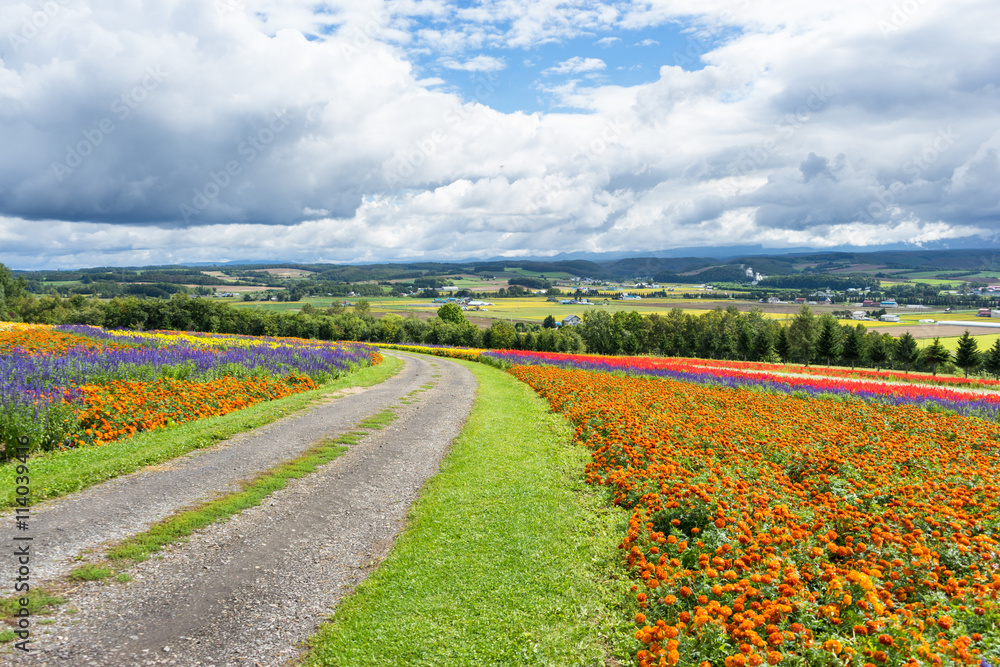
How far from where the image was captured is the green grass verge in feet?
28.2

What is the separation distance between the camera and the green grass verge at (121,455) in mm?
8602

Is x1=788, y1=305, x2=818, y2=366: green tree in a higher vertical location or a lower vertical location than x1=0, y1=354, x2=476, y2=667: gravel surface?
lower

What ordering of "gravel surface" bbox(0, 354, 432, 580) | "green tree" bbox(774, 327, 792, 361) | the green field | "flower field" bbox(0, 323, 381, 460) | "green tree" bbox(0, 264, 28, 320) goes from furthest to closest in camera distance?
1. the green field
2. "green tree" bbox(0, 264, 28, 320)
3. "green tree" bbox(774, 327, 792, 361)
4. "flower field" bbox(0, 323, 381, 460)
5. "gravel surface" bbox(0, 354, 432, 580)

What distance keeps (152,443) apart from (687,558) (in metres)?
11.4

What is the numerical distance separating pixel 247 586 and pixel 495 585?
9.82 feet

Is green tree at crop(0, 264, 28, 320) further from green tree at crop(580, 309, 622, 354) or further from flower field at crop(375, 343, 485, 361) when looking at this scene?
green tree at crop(580, 309, 622, 354)

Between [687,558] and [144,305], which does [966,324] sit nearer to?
[687,558]

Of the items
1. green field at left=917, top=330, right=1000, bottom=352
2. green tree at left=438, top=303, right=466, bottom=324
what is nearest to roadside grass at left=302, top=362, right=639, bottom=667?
green tree at left=438, top=303, right=466, bottom=324

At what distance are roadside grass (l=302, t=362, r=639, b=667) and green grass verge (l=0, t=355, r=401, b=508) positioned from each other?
5.76m

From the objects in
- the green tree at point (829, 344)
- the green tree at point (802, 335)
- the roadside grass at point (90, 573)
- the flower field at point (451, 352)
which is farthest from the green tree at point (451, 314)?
the roadside grass at point (90, 573)

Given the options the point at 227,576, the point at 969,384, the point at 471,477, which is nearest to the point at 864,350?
the point at 969,384

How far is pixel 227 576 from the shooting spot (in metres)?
6.27

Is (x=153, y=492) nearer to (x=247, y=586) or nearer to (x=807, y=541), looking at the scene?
(x=247, y=586)

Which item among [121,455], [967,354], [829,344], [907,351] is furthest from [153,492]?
[907,351]
